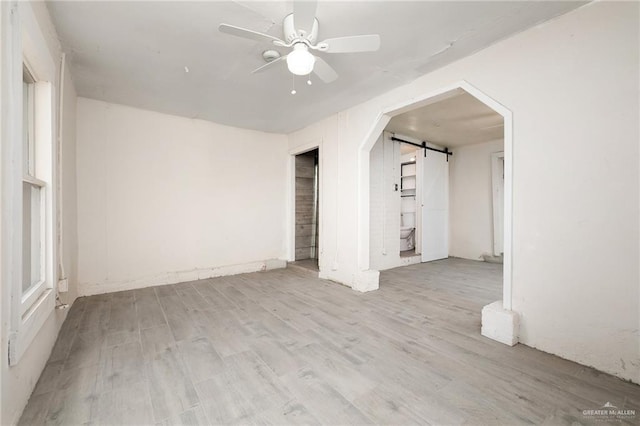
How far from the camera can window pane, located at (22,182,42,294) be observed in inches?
71.1

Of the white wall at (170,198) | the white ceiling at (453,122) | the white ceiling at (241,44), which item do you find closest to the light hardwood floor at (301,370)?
the white wall at (170,198)

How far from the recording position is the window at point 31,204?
5.98 ft

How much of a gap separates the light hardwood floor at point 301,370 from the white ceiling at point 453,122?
2.71 m

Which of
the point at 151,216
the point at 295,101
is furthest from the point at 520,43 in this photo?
the point at 151,216

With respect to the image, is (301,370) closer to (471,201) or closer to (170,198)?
(170,198)

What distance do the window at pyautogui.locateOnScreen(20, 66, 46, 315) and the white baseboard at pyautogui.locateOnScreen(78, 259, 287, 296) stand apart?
1729mm

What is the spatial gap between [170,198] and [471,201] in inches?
241

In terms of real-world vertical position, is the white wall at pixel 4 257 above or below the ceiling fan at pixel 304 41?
below

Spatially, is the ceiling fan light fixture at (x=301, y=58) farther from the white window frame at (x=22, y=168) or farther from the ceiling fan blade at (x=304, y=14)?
the white window frame at (x=22, y=168)

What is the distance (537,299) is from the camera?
2.08 meters

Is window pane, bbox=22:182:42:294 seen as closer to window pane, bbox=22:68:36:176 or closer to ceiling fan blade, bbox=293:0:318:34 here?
window pane, bbox=22:68:36:176

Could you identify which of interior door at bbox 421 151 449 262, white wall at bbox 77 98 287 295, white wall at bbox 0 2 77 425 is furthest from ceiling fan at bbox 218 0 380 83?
interior door at bbox 421 151 449 262

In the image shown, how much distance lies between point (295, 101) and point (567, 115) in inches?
110

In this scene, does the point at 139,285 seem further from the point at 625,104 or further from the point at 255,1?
the point at 625,104
